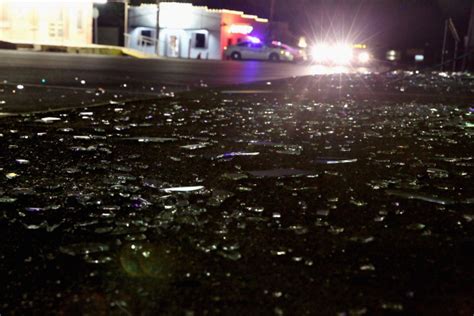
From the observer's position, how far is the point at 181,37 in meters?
39.7

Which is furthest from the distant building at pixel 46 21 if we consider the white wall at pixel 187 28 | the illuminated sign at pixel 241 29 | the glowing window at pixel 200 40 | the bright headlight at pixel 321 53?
the bright headlight at pixel 321 53

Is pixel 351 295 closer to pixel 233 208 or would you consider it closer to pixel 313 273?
pixel 313 273

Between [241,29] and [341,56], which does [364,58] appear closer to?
[341,56]

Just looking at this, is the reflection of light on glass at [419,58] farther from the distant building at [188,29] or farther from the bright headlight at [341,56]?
the distant building at [188,29]

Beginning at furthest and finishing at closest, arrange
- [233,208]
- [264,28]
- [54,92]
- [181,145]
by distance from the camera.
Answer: [264,28] < [54,92] < [181,145] < [233,208]

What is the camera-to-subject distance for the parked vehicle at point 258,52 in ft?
114

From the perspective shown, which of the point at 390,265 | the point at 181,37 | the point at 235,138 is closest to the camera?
the point at 390,265

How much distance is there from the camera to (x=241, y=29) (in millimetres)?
40125

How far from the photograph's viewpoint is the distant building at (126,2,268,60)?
127 feet

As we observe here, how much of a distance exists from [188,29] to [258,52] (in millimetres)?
7114

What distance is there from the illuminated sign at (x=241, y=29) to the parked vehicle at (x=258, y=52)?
4073mm

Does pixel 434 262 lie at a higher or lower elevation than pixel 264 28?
lower

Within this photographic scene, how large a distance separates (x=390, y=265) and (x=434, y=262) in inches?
6.0

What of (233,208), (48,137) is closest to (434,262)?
(233,208)
